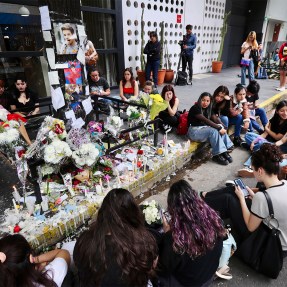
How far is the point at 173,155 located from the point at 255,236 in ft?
6.35

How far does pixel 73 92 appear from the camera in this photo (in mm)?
2920

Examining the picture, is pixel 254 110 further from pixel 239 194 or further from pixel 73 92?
pixel 73 92

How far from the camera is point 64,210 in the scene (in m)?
2.57

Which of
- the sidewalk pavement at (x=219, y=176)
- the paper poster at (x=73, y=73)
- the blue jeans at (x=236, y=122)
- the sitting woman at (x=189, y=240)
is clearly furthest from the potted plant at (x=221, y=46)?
the sitting woman at (x=189, y=240)

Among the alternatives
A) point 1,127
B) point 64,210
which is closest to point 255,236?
point 64,210

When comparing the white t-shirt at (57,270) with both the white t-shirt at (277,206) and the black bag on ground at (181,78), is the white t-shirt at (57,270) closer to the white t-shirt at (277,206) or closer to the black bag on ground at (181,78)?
the white t-shirt at (277,206)

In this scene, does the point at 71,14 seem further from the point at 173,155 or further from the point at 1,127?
the point at 173,155

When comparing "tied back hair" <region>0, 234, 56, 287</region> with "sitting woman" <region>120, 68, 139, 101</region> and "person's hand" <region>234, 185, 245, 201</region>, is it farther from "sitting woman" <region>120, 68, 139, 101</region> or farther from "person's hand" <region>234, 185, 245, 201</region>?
"sitting woman" <region>120, 68, 139, 101</region>

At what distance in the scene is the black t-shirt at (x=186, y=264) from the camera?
1.62 m

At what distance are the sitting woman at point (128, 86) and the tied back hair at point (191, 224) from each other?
3987 millimetres

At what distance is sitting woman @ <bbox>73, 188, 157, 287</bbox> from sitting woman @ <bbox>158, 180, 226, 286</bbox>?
14cm

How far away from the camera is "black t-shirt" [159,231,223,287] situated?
5.32ft

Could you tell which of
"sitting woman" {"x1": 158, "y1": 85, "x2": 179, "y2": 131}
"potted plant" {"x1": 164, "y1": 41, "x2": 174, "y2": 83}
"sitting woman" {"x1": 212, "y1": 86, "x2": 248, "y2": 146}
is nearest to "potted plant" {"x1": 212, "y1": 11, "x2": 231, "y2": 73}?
"potted plant" {"x1": 164, "y1": 41, "x2": 174, "y2": 83}

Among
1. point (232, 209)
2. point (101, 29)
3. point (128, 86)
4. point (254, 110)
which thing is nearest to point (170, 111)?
point (128, 86)
